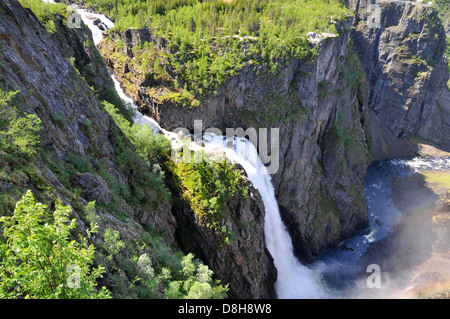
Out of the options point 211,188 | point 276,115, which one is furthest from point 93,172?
point 276,115

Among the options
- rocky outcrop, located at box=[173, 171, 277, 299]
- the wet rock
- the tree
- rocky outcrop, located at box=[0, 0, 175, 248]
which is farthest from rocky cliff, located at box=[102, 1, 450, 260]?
the tree

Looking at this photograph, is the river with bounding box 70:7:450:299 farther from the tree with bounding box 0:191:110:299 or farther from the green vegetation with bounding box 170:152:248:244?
the tree with bounding box 0:191:110:299

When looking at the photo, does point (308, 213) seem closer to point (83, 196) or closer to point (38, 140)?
point (83, 196)

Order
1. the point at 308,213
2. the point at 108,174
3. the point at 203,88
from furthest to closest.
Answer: the point at 308,213, the point at 203,88, the point at 108,174

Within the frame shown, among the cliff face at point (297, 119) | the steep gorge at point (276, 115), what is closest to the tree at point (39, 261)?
the steep gorge at point (276, 115)

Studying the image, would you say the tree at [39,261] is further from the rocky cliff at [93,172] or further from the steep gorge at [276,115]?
the steep gorge at [276,115]

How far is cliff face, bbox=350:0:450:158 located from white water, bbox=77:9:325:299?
50.3 metres

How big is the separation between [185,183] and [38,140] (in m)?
14.8

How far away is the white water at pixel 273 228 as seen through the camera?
3381 centimetres

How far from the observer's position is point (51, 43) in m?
19.3

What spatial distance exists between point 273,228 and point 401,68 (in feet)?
225

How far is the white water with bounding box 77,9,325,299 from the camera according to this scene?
33812 millimetres
